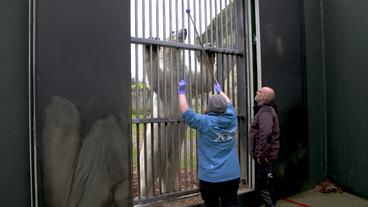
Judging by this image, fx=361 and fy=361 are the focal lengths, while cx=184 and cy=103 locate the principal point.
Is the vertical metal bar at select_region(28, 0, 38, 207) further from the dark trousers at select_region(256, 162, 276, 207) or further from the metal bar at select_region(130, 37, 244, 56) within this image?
the dark trousers at select_region(256, 162, 276, 207)

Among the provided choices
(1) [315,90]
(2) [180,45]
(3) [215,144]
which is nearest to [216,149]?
(3) [215,144]

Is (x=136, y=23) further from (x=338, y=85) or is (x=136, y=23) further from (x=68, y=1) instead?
(x=338, y=85)

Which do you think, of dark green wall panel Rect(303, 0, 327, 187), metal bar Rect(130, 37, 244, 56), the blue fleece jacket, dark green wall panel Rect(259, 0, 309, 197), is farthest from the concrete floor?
metal bar Rect(130, 37, 244, 56)

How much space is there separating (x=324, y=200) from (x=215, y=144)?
2907 mm

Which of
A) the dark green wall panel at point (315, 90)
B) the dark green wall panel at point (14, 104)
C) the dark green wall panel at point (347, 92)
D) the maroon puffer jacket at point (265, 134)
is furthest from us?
the dark green wall panel at point (315, 90)

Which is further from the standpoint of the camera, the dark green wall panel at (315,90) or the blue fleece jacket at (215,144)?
the dark green wall panel at (315,90)

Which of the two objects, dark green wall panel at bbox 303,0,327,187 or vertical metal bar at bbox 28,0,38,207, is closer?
vertical metal bar at bbox 28,0,38,207

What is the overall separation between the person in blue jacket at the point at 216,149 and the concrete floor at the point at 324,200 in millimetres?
A: 2020

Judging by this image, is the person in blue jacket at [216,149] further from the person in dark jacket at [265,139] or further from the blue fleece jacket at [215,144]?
the person in dark jacket at [265,139]

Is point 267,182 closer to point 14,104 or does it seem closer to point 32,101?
point 32,101

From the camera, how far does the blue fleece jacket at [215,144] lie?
11.1 ft

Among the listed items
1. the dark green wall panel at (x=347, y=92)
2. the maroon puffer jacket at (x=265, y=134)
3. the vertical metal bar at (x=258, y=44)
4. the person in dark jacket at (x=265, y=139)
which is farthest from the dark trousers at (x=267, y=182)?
the dark green wall panel at (x=347, y=92)

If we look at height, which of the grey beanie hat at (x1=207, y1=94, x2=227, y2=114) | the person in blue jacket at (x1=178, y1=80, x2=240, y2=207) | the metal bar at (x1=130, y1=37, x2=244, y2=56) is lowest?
the person in blue jacket at (x1=178, y1=80, x2=240, y2=207)

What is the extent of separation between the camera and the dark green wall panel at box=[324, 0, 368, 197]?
18.1 feet
